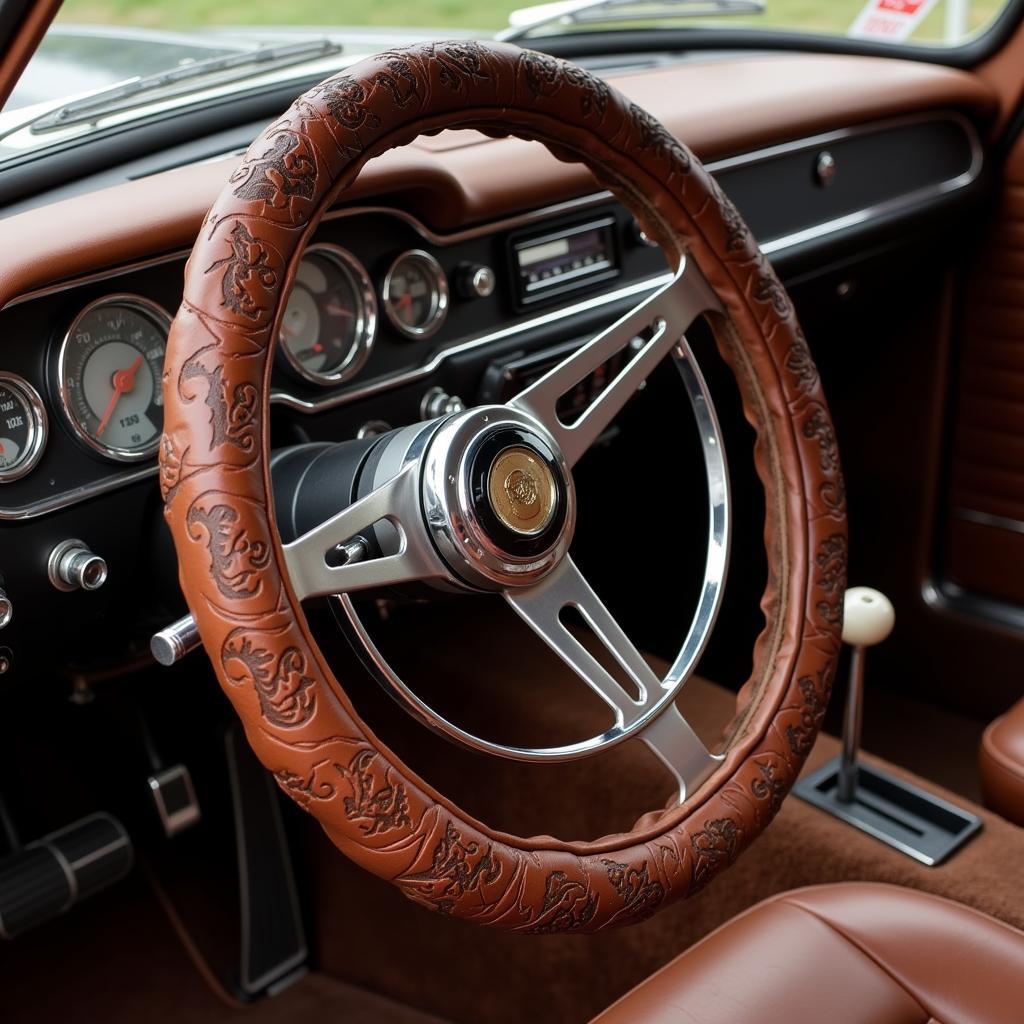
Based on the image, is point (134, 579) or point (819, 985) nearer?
point (819, 985)

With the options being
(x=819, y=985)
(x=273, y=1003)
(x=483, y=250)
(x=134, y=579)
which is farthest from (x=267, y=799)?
(x=819, y=985)

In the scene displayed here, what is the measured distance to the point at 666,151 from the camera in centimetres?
93

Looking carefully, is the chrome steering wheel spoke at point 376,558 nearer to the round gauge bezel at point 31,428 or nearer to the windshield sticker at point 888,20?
the round gauge bezel at point 31,428

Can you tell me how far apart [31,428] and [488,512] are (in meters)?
0.38

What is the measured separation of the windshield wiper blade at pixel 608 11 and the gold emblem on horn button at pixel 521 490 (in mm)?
1034

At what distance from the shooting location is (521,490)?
0.79 m

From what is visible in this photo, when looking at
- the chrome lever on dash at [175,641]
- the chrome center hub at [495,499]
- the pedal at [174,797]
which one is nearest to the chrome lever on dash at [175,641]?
the chrome lever on dash at [175,641]

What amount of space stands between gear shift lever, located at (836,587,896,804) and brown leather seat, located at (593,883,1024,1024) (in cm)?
25

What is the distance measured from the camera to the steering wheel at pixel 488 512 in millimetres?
689

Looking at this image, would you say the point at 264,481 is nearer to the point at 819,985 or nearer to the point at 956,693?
the point at 819,985

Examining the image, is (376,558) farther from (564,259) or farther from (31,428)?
(564,259)

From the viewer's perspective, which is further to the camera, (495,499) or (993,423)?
(993,423)

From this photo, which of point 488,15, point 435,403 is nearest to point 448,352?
point 435,403

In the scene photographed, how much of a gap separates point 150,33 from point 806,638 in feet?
3.39
